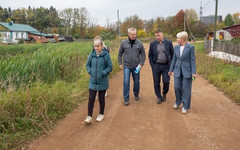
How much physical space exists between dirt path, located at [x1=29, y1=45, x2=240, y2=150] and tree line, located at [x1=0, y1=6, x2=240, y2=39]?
3420cm

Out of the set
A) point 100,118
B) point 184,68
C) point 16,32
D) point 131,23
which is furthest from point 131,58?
point 16,32

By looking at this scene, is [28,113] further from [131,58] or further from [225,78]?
[225,78]

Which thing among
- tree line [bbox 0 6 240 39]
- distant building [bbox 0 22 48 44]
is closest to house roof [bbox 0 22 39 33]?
distant building [bbox 0 22 48 44]

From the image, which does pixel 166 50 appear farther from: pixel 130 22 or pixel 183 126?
pixel 130 22

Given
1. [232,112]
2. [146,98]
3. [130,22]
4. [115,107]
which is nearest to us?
[232,112]

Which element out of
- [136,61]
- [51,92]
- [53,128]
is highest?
[136,61]

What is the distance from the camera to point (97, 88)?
4.40 m

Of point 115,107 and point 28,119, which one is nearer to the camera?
point 28,119

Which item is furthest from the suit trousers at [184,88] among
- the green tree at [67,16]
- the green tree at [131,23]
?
the green tree at [67,16]

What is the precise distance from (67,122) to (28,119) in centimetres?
79

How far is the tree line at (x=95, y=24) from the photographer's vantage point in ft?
176

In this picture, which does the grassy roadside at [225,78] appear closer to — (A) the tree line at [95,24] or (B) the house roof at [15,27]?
(A) the tree line at [95,24]

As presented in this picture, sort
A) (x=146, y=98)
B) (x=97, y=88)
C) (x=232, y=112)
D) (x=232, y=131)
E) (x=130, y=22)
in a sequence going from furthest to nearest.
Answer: (x=130, y=22)
(x=146, y=98)
(x=232, y=112)
(x=97, y=88)
(x=232, y=131)

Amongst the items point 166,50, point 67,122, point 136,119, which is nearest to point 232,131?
point 136,119
